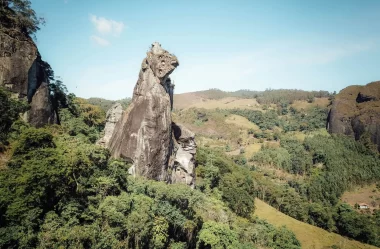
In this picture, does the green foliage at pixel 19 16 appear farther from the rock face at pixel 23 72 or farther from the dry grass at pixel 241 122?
the dry grass at pixel 241 122

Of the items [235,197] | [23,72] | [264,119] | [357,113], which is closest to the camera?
[23,72]

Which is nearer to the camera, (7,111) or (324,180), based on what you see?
(7,111)

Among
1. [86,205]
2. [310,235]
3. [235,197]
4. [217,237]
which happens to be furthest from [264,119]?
[86,205]

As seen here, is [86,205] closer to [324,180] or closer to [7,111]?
[7,111]

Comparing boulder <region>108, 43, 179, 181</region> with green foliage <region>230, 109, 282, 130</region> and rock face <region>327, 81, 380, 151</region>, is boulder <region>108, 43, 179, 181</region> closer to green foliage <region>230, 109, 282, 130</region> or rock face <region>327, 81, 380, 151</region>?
rock face <region>327, 81, 380, 151</region>

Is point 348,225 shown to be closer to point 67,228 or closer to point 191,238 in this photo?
point 191,238
